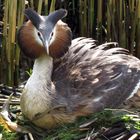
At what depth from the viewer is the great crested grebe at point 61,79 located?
4469 mm

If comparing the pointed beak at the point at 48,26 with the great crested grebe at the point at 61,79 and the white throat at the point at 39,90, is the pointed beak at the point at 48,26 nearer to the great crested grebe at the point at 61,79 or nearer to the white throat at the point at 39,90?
the great crested grebe at the point at 61,79

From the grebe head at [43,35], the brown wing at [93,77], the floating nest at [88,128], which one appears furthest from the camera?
the brown wing at [93,77]

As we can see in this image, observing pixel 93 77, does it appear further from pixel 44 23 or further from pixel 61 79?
pixel 44 23

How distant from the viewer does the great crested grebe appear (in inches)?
176

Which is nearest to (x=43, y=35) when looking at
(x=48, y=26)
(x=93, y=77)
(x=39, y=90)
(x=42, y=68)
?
(x=48, y=26)


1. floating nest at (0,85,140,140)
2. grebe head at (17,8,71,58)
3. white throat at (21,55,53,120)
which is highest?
grebe head at (17,8,71,58)

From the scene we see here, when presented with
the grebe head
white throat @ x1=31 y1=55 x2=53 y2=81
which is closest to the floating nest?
white throat @ x1=31 y1=55 x2=53 y2=81

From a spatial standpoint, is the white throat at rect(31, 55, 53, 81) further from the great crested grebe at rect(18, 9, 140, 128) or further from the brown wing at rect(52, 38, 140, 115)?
the brown wing at rect(52, 38, 140, 115)

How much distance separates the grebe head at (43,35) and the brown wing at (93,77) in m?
0.23

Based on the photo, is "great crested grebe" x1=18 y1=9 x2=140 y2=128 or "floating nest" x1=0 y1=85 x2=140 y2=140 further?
"great crested grebe" x1=18 y1=9 x2=140 y2=128

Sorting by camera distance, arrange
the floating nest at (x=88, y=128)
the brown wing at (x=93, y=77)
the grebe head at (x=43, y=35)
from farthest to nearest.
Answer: the brown wing at (x=93, y=77) < the grebe head at (x=43, y=35) < the floating nest at (x=88, y=128)

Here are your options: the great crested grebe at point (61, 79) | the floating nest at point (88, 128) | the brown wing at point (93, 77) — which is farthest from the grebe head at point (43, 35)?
the floating nest at point (88, 128)

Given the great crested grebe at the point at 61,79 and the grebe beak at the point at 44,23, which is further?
the great crested grebe at the point at 61,79

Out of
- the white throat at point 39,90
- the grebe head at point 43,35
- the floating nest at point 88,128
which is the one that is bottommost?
the floating nest at point 88,128
